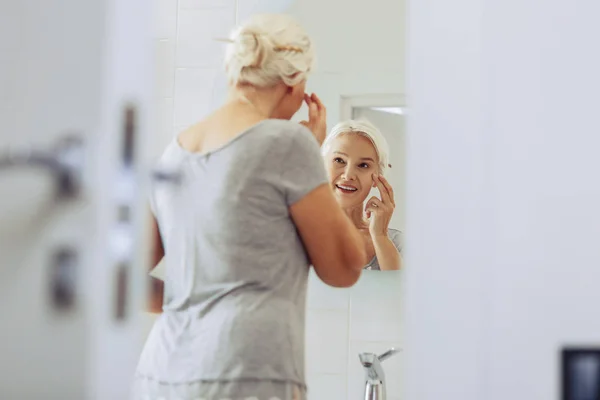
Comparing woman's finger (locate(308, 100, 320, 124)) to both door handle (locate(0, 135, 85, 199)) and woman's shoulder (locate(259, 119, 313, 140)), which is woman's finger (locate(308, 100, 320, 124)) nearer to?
woman's shoulder (locate(259, 119, 313, 140))

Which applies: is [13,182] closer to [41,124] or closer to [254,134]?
[41,124]

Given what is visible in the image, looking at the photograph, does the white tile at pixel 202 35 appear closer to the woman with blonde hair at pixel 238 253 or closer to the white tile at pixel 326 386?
the woman with blonde hair at pixel 238 253

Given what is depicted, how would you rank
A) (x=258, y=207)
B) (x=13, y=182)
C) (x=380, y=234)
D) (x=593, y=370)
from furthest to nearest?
(x=380, y=234) → (x=258, y=207) → (x=593, y=370) → (x=13, y=182)

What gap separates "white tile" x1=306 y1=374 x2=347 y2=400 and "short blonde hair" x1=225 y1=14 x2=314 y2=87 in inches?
28.1

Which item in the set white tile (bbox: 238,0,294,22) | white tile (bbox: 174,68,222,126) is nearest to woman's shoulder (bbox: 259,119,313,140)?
white tile (bbox: 174,68,222,126)

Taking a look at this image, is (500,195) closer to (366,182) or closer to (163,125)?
(366,182)

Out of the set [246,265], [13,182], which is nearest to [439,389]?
[246,265]

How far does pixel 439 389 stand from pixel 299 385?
280 mm

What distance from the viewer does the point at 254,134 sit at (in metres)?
1.31

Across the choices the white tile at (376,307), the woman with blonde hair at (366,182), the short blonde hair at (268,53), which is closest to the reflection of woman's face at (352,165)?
the woman with blonde hair at (366,182)

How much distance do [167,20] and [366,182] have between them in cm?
59

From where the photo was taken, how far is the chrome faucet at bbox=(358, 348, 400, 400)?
5.69 feet

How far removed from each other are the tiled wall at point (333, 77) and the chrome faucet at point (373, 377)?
0.05m

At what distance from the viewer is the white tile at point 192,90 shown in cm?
171
